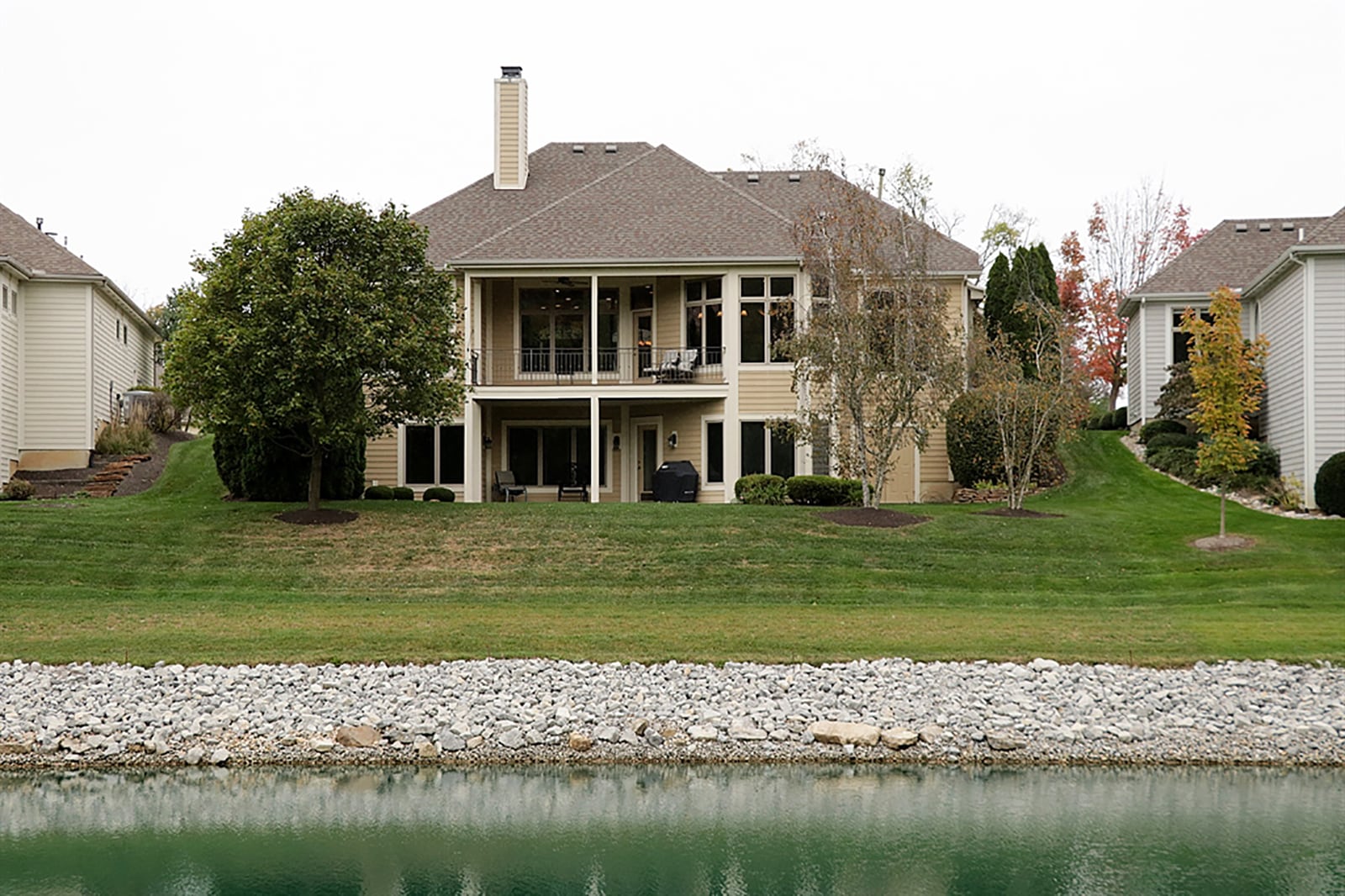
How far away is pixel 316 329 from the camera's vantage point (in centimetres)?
2189

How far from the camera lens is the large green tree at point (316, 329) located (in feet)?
71.3

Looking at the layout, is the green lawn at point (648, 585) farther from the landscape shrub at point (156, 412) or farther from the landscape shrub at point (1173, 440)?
the landscape shrub at point (156, 412)

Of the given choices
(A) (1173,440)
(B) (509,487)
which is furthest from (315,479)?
(A) (1173,440)

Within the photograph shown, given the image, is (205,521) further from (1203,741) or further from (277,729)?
(1203,741)

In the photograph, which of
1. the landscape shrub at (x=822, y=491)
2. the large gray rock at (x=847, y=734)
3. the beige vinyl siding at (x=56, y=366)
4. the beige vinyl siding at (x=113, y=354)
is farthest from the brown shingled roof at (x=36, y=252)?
the large gray rock at (x=847, y=734)

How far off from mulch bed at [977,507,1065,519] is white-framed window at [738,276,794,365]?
230 inches

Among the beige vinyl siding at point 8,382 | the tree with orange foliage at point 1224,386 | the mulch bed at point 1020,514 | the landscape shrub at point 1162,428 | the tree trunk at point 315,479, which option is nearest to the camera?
the tree with orange foliage at point 1224,386

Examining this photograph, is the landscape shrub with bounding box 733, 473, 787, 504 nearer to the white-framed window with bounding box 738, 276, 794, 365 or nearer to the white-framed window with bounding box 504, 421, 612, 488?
the white-framed window with bounding box 738, 276, 794, 365

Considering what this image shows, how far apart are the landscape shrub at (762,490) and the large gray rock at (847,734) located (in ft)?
41.1

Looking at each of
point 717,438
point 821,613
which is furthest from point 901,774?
point 717,438

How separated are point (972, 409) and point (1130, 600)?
26.0ft

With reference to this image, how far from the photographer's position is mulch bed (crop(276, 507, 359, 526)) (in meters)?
22.2

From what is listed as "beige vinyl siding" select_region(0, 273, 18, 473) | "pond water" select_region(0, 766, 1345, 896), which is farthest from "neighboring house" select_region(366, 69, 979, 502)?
"pond water" select_region(0, 766, 1345, 896)

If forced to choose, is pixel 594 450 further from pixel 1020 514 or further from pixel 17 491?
pixel 17 491
